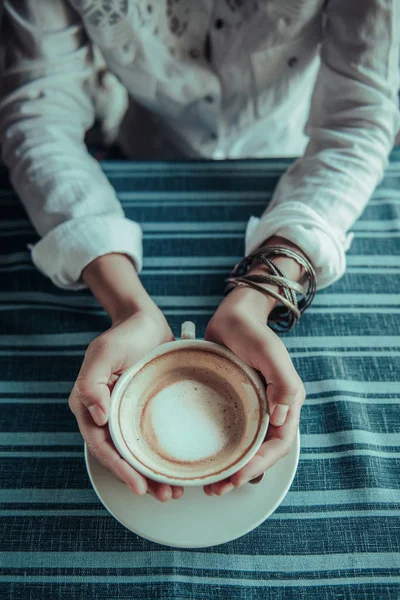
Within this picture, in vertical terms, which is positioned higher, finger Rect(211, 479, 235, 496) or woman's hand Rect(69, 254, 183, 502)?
woman's hand Rect(69, 254, 183, 502)

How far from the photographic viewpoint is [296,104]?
1040 mm

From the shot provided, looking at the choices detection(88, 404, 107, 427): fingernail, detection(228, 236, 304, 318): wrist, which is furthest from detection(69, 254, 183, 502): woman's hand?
detection(228, 236, 304, 318): wrist

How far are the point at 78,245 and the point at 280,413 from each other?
0.37m

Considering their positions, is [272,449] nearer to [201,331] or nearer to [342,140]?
[201,331]

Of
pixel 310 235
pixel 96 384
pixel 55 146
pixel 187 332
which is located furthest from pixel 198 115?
pixel 96 384

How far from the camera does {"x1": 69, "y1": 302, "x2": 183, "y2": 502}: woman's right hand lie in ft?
1.65

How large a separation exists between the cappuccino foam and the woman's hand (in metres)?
0.02

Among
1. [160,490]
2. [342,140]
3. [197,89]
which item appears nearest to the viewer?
[160,490]

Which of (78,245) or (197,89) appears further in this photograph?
(197,89)

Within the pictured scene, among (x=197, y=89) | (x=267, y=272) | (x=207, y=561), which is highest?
(x=197, y=89)

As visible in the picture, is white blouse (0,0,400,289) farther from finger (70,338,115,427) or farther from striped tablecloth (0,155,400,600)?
finger (70,338,115,427)

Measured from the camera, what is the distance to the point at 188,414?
0.58 meters

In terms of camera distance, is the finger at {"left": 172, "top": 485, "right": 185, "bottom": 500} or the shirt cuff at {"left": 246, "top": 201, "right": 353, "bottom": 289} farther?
the shirt cuff at {"left": 246, "top": 201, "right": 353, "bottom": 289}

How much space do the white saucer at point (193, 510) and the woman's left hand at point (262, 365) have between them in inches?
1.0
